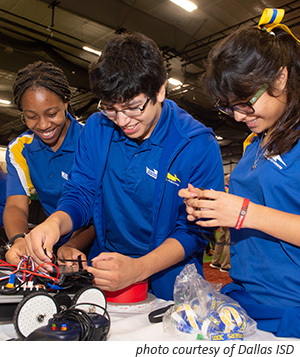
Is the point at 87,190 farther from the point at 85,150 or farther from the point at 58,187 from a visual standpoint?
the point at 58,187

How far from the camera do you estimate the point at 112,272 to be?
96 cm

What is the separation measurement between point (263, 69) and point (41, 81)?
1014 mm

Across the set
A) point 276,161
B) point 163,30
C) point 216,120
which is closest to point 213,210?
point 276,161

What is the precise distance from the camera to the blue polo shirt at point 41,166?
1697mm

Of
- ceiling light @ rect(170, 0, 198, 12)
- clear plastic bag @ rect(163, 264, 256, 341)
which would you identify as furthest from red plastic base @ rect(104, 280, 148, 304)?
ceiling light @ rect(170, 0, 198, 12)

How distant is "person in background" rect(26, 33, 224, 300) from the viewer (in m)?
1.10

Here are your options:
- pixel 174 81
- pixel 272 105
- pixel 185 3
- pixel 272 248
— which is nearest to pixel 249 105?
pixel 272 105

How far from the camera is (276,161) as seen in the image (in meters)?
0.95

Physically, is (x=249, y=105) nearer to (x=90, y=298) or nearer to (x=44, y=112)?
(x=90, y=298)

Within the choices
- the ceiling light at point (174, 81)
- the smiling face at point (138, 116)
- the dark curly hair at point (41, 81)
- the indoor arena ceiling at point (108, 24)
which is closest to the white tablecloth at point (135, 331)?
the smiling face at point (138, 116)

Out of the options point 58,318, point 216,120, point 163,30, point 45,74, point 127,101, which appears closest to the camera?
point 58,318

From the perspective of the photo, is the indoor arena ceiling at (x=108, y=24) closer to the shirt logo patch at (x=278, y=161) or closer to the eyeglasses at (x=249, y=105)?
the eyeglasses at (x=249, y=105)

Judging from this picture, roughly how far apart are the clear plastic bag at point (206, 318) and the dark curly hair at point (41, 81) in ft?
3.66

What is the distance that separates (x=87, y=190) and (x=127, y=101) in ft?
1.42
